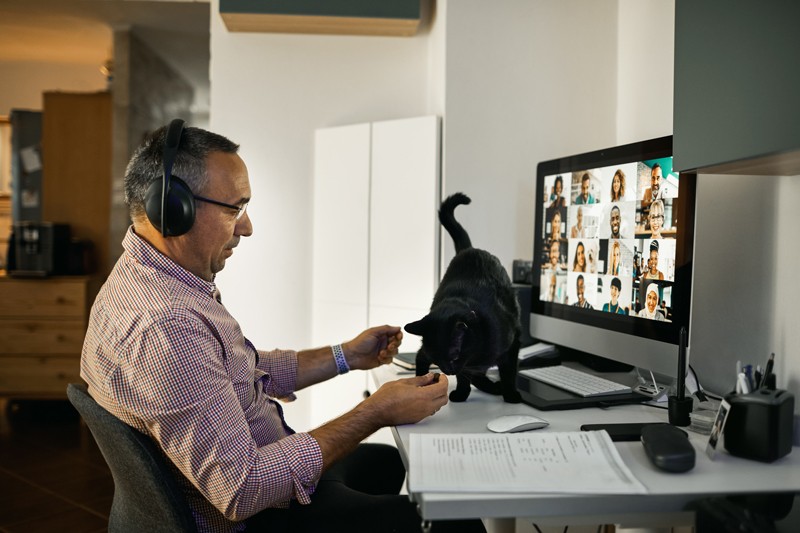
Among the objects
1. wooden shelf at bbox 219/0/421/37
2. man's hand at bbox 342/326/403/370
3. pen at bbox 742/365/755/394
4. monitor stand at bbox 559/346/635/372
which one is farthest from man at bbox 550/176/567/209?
wooden shelf at bbox 219/0/421/37

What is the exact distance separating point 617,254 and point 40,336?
410cm

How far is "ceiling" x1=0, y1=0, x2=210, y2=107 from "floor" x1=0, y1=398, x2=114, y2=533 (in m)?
2.62

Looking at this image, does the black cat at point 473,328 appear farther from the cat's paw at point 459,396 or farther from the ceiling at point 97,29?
the ceiling at point 97,29

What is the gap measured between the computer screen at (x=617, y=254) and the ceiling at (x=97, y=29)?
110 inches

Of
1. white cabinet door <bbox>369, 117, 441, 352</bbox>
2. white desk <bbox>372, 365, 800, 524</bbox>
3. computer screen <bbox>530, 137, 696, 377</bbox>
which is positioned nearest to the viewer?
white desk <bbox>372, 365, 800, 524</bbox>

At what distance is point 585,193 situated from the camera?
165 cm

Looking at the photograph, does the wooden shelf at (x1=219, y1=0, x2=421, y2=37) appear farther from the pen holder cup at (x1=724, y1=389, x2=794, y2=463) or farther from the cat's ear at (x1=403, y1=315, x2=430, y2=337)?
the pen holder cup at (x1=724, y1=389, x2=794, y2=463)

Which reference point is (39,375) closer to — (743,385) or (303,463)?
(303,463)

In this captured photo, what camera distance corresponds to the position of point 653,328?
4.55 ft

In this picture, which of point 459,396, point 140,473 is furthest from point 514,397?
point 140,473

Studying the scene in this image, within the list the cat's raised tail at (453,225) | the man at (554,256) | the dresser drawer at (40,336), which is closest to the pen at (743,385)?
the man at (554,256)

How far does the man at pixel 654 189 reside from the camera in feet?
4.50

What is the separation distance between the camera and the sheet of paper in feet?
2.99

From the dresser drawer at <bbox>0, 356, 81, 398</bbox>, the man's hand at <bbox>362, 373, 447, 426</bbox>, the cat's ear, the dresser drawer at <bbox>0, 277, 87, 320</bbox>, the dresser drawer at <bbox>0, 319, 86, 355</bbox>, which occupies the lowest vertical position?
the dresser drawer at <bbox>0, 356, 81, 398</bbox>
